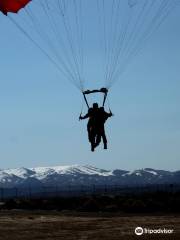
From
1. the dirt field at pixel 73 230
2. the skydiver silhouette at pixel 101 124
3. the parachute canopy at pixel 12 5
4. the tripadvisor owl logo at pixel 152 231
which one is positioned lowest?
the tripadvisor owl logo at pixel 152 231

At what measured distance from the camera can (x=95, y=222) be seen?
3222cm

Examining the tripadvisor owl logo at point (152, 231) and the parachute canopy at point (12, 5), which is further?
the tripadvisor owl logo at point (152, 231)

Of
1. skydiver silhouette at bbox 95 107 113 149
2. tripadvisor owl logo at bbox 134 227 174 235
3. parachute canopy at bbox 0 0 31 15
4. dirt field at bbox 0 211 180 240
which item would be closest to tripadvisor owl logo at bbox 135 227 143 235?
tripadvisor owl logo at bbox 134 227 174 235

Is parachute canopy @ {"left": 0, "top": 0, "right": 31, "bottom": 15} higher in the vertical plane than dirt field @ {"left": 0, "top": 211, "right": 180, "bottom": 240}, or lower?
higher

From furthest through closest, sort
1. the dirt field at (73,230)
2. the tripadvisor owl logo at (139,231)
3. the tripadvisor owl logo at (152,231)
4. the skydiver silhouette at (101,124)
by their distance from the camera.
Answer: the tripadvisor owl logo at (152,231) → the tripadvisor owl logo at (139,231) → the skydiver silhouette at (101,124) → the dirt field at (73,230)

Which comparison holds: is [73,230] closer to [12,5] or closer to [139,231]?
[139,231]

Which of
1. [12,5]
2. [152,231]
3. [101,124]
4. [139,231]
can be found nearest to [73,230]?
[139,231]

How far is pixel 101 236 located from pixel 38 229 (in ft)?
14.6

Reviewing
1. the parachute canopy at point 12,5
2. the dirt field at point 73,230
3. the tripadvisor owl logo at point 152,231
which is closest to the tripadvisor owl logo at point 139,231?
the tripadvisor owl logo at point 152,231

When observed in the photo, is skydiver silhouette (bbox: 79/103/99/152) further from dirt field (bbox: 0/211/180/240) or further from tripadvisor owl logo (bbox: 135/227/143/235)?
tripadvisor owl logo (bbox: 135/227/143/235)

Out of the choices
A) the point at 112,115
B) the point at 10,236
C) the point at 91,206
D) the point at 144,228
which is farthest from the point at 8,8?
the point at 91,206

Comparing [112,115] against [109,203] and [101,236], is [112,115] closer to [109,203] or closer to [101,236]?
[101,236]

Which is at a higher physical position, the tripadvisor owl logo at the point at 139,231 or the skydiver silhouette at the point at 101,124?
the skydiver silhouette at the point at 101,124

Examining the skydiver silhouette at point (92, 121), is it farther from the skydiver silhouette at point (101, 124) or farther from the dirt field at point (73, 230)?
the dirt field at point (73, 230)
